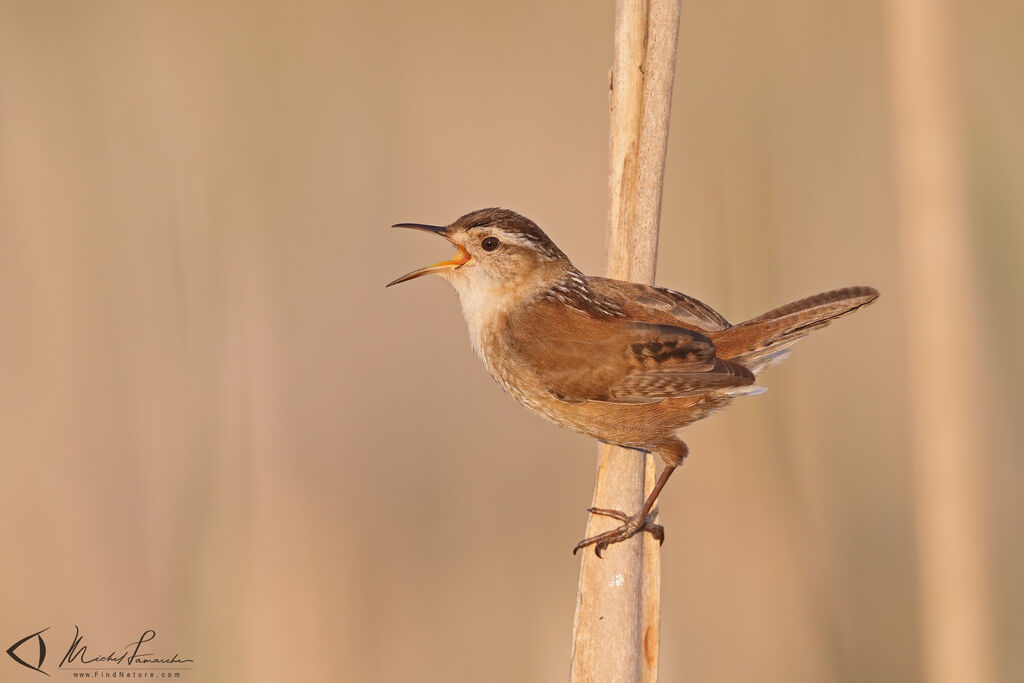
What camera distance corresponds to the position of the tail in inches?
85.5

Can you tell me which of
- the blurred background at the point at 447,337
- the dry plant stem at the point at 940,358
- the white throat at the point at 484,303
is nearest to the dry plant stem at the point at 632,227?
the white throat at the point at 484,303

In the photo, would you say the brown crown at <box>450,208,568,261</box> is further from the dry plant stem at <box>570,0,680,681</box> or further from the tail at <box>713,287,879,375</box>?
the tail at <box>713,287,879,375</box>

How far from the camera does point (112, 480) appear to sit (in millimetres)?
3180

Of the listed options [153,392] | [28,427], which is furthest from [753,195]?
[28,427]

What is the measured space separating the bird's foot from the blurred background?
695 mm

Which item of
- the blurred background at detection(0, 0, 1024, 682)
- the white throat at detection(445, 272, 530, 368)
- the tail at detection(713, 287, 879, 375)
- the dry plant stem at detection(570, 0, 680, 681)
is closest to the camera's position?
the dry plant stem at detection(570, 0, 680, 681)

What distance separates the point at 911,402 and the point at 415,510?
169 centimetres

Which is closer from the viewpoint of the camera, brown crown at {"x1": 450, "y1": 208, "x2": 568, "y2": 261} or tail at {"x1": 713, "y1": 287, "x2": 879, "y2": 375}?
tail at {"x1": 713, "y1": 287, "x2": 879, "y2": 375}

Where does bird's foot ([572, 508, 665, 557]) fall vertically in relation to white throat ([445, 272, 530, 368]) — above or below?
below

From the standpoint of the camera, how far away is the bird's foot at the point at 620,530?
218 centimetres

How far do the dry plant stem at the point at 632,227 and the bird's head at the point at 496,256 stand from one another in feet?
1.15

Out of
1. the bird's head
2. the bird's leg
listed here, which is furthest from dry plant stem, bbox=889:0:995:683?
the bird's head

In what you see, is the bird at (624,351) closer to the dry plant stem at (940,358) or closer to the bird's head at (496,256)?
the bird's head at (496,256)

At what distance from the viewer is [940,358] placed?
256cm
